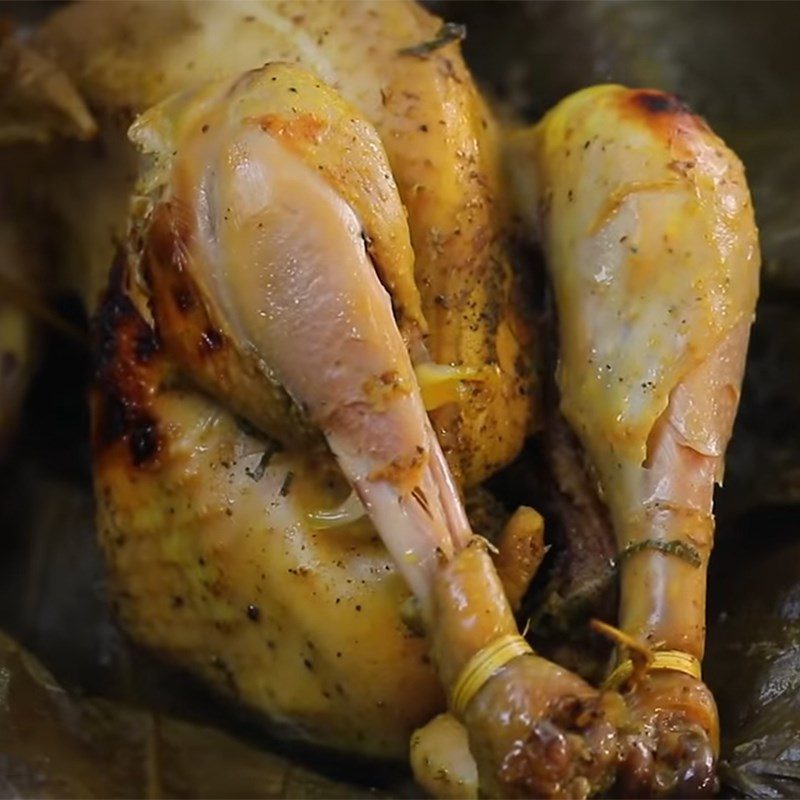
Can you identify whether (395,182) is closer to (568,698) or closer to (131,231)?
(131,231)

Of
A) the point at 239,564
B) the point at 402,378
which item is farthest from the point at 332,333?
the point at 239,564

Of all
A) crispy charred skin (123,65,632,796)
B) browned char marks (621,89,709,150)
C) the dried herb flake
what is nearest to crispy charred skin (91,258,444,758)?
crispy charred skin (123,65,632,796)

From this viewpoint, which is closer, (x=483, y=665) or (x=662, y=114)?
(x=483, y=665)

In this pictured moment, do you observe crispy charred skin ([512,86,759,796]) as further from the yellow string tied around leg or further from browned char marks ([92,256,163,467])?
browned char marks ([92,256,163,467])

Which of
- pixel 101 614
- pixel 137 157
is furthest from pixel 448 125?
pixel 101 614

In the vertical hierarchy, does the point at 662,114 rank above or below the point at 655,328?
above

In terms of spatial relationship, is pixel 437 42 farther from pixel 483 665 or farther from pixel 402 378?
pixel 483 665

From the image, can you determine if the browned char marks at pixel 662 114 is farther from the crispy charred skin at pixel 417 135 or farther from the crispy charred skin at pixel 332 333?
the crispy charred skin at pixel 332 333
